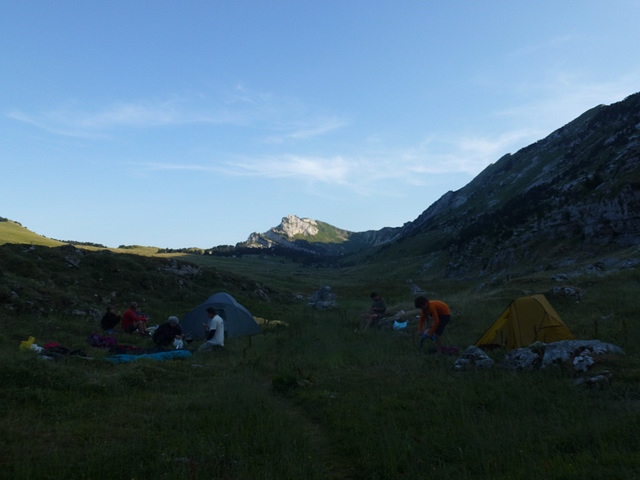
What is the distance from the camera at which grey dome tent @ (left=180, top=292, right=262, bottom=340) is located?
65.9ft

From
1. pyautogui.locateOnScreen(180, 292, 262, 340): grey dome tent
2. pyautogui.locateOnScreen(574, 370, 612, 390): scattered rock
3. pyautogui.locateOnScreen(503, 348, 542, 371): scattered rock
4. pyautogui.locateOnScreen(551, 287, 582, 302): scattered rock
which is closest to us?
pyautogui.locateOnScreen(574, 370, 612, 390): scattered rock

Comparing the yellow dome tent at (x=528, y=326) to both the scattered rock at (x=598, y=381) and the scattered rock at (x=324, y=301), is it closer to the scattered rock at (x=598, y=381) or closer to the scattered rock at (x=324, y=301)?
the scattered rock at (x=598, y=381)

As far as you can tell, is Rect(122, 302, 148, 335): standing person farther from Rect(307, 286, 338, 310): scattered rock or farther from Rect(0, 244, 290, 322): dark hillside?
Rect(307, 286, 338, 310): scattered rock

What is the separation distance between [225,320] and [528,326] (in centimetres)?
1456

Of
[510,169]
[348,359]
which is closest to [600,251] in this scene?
[348,359]

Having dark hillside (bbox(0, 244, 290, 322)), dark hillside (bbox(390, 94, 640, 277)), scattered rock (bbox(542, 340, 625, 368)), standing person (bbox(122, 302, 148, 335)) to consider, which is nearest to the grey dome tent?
standing person (bbox(122, 302, 148, 335))

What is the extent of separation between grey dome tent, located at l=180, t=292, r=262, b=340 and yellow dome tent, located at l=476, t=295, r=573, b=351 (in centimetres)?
1247

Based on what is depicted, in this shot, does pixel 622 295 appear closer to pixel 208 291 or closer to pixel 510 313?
pixel 510 313

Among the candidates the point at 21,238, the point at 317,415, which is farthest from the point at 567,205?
the point at 21,238

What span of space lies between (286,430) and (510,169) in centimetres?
14192

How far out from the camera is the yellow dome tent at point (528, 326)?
42.0 ft

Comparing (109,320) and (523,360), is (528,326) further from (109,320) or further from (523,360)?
(109,320)

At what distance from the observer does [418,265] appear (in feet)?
272

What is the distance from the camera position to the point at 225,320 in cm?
2066
